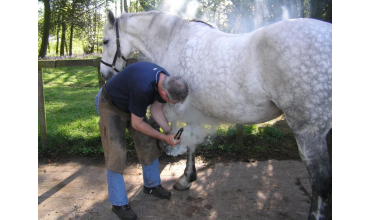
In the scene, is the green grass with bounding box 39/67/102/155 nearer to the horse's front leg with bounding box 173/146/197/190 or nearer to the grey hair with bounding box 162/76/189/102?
the horse's front leg with bounding box 173/146/197/190

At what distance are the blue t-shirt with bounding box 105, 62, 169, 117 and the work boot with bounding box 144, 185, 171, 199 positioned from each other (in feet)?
3.30

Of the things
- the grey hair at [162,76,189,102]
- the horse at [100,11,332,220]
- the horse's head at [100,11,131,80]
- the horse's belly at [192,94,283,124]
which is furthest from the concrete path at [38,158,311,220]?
the horse's head at [100,11,131,80]

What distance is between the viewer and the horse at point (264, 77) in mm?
2033

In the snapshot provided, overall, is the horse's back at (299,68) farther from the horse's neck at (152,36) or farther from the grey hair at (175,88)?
the horse's neck at (152,36)

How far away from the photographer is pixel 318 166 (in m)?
2.17

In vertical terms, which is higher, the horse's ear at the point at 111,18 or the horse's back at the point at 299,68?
the horse's ear at the point at 111,18

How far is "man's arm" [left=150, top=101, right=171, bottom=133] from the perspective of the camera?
2.92 metres

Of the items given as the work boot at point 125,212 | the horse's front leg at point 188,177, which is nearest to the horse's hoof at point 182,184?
the horse's front leg at point 188,177

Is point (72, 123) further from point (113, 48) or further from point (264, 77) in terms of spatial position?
point (264, 77)

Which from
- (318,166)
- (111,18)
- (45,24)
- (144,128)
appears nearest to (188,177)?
(144,128)

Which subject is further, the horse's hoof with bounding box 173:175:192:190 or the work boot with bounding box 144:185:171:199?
the horse's hoof with bounding box 173:175:192:190

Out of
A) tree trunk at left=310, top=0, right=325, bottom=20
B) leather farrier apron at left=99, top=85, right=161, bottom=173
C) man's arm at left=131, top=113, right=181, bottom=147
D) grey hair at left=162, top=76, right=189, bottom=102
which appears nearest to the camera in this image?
grey hair at left=162, top=76, right=189, bottom=102

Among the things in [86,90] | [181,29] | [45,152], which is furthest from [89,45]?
[181,29]

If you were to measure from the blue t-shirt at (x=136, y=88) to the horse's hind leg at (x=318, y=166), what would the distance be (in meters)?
1.26
